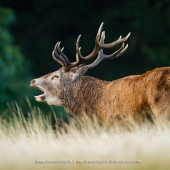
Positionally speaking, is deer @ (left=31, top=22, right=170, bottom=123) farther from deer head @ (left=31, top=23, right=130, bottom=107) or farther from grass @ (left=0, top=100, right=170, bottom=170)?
grass @ (left=0, top=100, right=170, bottom=170)

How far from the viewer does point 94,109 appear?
6594 millimetres

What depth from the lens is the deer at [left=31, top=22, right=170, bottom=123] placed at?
17.4ft

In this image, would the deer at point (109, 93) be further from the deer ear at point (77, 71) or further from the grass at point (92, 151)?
the grass at point (92, 151)

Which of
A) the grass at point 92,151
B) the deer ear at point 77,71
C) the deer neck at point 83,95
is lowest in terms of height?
the grass at point 92,151

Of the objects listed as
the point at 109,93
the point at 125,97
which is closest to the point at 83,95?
the point at 109,93

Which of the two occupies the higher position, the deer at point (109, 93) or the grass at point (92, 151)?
the deer at point (109, 93)

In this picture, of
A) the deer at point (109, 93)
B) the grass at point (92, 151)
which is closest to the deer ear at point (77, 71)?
the deer at point (109, 93)

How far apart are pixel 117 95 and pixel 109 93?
0.30 m

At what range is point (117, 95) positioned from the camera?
6.08 metres

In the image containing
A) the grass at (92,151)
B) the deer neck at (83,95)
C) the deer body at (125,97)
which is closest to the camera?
the grass at (92,151)

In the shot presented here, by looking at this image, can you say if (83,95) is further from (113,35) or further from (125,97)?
(113,35)

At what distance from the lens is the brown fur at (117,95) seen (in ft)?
17.4

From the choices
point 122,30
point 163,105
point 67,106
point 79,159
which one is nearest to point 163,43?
point 122,30

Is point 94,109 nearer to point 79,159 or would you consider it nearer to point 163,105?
point 163,105
